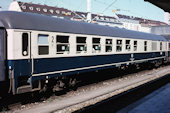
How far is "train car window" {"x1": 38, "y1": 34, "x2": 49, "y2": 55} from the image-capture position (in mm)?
9688

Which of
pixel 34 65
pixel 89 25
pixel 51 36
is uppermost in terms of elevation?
pixel 89 25

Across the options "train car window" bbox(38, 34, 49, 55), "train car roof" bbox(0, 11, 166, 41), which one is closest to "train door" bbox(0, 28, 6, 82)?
"train car roof" bbox(0, 11, 166, 41)

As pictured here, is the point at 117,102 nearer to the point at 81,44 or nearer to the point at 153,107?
the point at 153,107

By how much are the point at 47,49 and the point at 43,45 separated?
27 cm

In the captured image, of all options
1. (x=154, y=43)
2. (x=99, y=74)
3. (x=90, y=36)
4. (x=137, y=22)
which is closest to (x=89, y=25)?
(x=90, y=36)

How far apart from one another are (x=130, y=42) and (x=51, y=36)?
29.4 ft

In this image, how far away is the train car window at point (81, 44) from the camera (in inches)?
471

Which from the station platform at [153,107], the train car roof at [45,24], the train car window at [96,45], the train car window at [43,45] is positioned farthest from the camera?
the train car window at [96,45]

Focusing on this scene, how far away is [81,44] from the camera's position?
12.0 metres

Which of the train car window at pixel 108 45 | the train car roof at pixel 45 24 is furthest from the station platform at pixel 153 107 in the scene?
the train car window at pixel 108 45

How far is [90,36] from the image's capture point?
12.8 meters

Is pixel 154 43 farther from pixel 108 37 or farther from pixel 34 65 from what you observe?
pixel 34 65

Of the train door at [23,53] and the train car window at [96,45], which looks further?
the train car window at [96,45]

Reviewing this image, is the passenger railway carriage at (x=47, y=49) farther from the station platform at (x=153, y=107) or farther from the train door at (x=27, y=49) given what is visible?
the station platform at (x=153, y=107)
